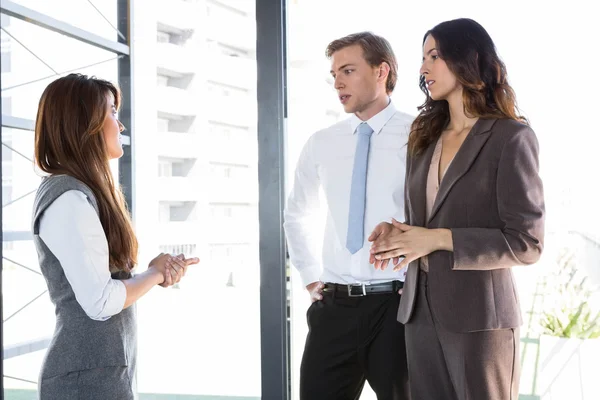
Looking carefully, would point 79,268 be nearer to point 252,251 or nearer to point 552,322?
point 252,251

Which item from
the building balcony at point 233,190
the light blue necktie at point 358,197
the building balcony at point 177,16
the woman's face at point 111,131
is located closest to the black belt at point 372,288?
the light blue necktie at point 358,197

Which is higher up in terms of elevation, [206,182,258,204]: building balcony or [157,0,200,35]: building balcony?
[157,0,200,35]: building balcony

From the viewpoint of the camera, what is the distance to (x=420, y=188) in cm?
191

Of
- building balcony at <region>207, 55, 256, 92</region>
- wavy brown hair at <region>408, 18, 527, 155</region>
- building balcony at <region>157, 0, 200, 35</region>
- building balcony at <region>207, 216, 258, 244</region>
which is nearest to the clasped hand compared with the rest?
wavy brown hair at <region>408, 18, 527, 155</region>

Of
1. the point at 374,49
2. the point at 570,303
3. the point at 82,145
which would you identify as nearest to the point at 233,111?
the point at 374,49

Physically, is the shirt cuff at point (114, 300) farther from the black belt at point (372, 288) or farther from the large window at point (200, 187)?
the large window at point (200, 187)

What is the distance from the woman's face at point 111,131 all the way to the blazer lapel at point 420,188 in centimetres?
88

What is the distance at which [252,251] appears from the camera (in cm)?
290

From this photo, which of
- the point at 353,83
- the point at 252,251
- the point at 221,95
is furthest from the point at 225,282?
the point at 353,83

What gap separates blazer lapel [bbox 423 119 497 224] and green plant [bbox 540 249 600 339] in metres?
1.00

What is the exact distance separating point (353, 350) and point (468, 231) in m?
0.74

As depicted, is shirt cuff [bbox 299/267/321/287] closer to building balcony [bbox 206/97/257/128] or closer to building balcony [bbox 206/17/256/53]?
building balcony [bbox 206/97/257/128]

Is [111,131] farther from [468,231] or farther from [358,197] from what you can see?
[468,231]

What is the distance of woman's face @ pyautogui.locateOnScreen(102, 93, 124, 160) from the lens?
184 centimetres
